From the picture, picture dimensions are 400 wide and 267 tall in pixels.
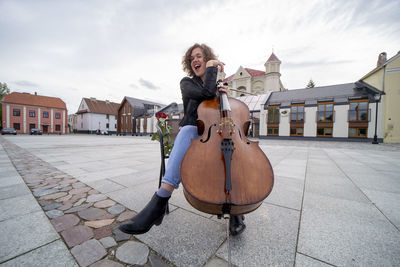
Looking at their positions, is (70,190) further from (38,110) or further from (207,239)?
(38,110)

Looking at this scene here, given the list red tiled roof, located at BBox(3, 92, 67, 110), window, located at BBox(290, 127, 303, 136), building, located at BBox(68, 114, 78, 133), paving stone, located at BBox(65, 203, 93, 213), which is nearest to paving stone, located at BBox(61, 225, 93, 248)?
paving stone, located at BBox(65, 203, 93, 213)

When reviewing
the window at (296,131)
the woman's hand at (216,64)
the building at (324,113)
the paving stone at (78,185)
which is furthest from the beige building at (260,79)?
the paving stone at (78,185)

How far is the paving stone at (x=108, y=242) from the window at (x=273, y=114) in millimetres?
18999

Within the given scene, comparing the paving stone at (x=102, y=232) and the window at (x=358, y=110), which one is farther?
the window at (x=358, y=110)

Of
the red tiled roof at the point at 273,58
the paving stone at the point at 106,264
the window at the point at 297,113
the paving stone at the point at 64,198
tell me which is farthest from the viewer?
the red tiled roof at the point at 273,58

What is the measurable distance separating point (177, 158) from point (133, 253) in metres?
0.65

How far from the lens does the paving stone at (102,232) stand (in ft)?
3.67

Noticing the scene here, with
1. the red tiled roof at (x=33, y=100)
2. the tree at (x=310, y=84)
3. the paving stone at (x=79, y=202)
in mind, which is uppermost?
the tree at (x=310, y=84)

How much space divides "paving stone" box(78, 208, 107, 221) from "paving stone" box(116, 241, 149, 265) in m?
0.52

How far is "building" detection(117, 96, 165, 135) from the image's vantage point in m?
28.8

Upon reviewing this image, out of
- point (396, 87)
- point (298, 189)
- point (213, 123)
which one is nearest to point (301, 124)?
point (396, 87)

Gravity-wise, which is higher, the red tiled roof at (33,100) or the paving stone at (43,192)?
the red tiled roof at (33,100)

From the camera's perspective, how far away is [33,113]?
2933 centimetres

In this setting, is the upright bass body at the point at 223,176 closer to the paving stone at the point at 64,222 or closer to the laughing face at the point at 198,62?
the laughing face at the point at 198,62
